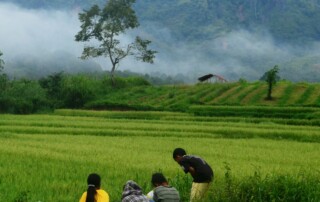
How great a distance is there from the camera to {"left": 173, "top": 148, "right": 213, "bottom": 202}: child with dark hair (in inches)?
372

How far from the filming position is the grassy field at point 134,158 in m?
10.8

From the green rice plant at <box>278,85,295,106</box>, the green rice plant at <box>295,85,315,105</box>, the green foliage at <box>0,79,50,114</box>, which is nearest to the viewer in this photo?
the green rice plant at <box>295,85,315,105</box>

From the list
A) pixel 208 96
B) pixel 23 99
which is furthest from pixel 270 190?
pixel 23 99

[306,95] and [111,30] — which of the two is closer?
[306,95]

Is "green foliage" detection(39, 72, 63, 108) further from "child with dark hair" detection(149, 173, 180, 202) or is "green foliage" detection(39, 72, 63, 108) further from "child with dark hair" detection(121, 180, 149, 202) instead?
"child with dark hair" detection(121, 180, 149, 202)

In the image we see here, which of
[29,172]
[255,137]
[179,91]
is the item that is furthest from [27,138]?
[179,91]

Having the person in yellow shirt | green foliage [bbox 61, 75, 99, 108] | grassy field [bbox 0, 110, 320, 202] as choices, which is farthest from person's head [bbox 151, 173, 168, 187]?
green foliage [bbox 61, 75, 99, 108]

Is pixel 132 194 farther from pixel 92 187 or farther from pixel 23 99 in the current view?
pixel 23 99

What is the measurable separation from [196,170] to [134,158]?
6.79 metres

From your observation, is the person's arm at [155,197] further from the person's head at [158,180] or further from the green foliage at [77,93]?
the green foliage at [77,93]

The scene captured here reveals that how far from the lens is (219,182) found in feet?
38.5

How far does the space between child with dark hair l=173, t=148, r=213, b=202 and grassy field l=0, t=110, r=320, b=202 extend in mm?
399

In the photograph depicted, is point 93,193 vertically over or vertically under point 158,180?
under

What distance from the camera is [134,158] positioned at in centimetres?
1609
